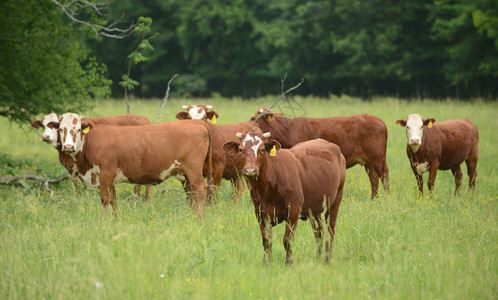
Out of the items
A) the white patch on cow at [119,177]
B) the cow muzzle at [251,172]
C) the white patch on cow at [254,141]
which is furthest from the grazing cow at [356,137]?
the cow muzzle at [251,172]

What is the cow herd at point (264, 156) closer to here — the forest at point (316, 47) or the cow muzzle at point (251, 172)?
the cow muzzle at point (251, 172)

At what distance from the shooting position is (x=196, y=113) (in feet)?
40.5

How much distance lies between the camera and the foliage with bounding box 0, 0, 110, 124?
13.6 m

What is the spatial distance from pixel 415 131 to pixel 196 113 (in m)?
4.57

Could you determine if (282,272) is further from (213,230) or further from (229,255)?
(213,230)

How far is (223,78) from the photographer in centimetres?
4575

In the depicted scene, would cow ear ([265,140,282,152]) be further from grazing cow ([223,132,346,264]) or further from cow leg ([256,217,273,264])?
cow leg ([256,217,273,264])

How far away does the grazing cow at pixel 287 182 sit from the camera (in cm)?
619

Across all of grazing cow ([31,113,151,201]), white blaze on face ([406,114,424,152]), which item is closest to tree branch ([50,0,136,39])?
grazing cow ([31,113,151,201])

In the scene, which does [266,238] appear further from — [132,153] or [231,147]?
[132,153]

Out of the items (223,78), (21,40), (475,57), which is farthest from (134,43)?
(21,40)

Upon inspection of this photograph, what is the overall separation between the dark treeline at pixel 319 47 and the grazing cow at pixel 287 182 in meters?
26.7

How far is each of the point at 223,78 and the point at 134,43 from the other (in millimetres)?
7427

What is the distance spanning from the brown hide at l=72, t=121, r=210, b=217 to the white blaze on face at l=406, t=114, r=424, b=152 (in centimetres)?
413
